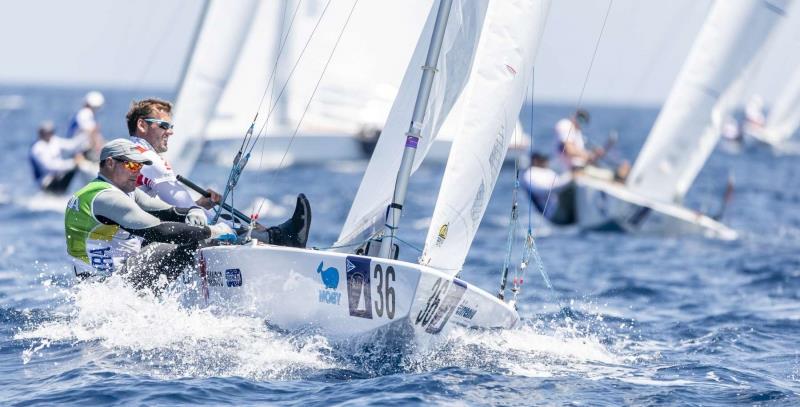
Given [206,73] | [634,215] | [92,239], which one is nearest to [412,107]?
[92,239]

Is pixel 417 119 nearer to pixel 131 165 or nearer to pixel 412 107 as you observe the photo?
pixel 412 107

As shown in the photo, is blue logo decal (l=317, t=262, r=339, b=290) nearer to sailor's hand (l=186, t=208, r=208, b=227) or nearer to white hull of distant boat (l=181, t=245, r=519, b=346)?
white hull of distant boat (l=181, t=245, r=519, b=346)

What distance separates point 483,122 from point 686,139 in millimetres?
9349

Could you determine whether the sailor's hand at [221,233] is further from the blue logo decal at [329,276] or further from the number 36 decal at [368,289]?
Result: the number 36 decal at [368,289]

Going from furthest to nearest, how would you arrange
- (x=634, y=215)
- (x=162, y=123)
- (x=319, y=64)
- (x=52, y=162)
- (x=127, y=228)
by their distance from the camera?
1. (x=52, y=162)
2. (x=634, y=215)
3. (x=319, y=64)
4. (x=162, y=123)
5. (x=127, y=228)

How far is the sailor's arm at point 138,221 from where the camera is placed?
244 inches

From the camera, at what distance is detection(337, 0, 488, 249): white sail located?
255 inches

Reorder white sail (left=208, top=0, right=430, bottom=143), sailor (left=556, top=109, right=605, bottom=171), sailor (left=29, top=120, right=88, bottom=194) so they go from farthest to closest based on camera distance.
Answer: sailor (left=29, top=120, right=88, bottom=194), sailor (left=556, top=109, right=605, bottom=171), white sail (left=208, top=0, right=430, bottom=143)

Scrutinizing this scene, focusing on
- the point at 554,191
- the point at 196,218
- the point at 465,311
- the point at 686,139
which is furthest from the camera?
the point at 554,191

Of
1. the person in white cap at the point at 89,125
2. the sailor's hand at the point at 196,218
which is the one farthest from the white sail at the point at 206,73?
the sailor's hand at the point at 196,218

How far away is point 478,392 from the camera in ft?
18.4

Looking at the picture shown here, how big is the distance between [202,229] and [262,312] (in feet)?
1.86

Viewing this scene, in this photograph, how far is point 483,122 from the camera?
6.23 m

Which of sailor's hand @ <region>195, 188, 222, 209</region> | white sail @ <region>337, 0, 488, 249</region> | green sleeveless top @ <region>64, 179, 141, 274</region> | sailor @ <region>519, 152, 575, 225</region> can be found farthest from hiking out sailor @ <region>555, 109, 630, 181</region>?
green sleeveless top @ <region>64, 179, 141, 274</region>
